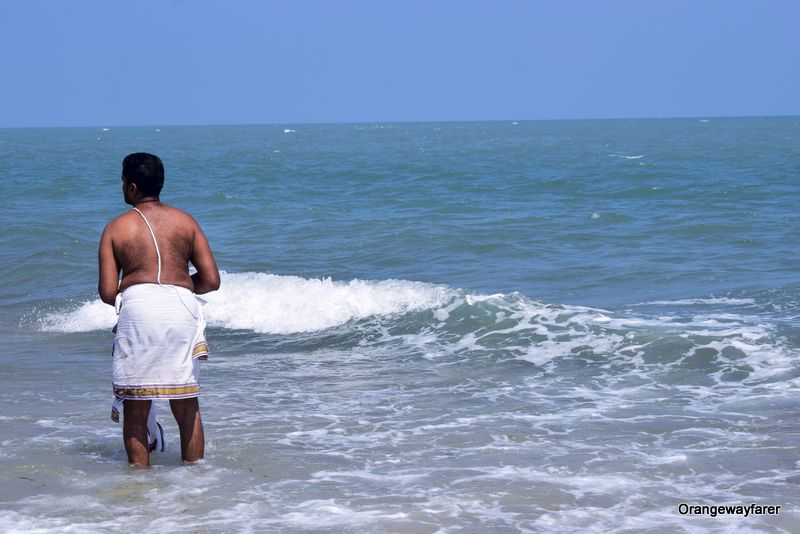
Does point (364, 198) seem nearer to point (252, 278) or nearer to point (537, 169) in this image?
point (537, 169)

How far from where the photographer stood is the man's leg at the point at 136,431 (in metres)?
4.84

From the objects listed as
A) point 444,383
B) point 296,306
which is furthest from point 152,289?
point 296,306

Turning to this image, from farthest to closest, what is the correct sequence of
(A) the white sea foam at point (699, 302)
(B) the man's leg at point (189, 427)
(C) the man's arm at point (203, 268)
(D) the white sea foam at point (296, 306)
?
(A) the white sea foam at point (699, 302) → (D) the white sea foam at point (296, 306) → (B) the man's leg at point (189, 427) → (C) the man's arm at point (203, 268)

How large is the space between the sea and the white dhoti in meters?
0.49

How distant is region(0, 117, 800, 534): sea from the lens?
4578 mm

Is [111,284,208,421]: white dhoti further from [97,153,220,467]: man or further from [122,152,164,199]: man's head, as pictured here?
[122,152,164,199]: man's head

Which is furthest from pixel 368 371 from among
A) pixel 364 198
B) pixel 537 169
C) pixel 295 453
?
pixel 537 169

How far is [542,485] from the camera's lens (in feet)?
15.9

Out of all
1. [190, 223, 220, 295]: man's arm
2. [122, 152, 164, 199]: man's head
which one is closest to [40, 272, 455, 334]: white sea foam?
[190, 223, 220, 295]: man's arm

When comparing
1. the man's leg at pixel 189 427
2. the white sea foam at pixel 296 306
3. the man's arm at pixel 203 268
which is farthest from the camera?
the white sea foam at pixel 296 306

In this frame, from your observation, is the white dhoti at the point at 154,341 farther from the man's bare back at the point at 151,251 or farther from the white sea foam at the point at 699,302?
the white sea foam at the point at 699,302

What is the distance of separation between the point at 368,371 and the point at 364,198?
17.4m

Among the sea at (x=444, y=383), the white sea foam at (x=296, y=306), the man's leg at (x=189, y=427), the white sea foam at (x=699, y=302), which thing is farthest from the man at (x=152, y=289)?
the white sea foam at (x=699, y=302)

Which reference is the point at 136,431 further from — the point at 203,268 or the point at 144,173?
the point at 144,173
